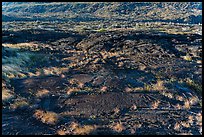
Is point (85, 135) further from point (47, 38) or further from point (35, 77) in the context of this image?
point (47, 38)

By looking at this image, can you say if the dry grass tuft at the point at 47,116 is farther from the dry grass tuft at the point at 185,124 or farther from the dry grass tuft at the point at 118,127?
the dry grass tuft at the point at 185,124

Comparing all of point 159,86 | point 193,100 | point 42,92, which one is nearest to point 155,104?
point 193,100

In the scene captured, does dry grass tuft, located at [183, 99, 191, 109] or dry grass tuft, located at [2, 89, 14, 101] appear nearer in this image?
dry grass tuft, located at [2, 89, 14, 101]

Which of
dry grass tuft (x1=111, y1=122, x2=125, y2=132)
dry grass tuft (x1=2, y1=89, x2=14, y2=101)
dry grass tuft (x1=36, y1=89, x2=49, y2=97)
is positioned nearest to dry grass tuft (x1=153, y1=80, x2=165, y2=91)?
dry grass tuft (x1=111, y1=122, x2=125, y2=132)

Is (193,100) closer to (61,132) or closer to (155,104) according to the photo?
(155,104)

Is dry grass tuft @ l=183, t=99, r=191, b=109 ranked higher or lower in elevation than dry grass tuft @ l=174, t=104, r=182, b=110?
lower

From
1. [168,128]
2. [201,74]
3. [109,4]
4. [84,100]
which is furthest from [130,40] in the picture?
[109,4]

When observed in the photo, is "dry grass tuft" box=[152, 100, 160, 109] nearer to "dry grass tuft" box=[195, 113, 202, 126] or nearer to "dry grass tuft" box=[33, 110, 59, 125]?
"dry grass tuft" box=[195, 113, 202, 126]

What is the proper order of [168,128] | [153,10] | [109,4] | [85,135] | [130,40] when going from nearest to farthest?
[85,135] < [168,128] < [130,40] < [153,10] < [109,4]
